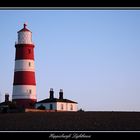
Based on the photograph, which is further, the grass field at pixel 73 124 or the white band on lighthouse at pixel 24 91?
the white band on lighthouse at pixel 24 91

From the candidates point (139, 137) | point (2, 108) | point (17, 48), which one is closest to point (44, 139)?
point (139, 137)

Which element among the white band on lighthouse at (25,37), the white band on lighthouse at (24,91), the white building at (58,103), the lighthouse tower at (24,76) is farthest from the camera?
the white building at (58,103)

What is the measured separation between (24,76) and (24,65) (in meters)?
1.02

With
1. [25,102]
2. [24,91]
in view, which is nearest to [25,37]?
[24,91]

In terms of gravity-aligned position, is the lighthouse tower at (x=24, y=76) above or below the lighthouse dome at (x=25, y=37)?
below

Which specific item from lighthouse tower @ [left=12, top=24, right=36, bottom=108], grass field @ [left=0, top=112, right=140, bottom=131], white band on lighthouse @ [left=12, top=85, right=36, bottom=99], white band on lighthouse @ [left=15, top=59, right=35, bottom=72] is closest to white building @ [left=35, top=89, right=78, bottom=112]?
lighthouse tower @ [left=12, top=24, right=36, bottom=108]

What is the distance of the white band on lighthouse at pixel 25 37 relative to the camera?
1215 inches

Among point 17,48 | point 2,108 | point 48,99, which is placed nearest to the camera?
point 2,108

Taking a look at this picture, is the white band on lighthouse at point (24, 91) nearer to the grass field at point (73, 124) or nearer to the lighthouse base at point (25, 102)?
the lighthouse base at point (25, 102)

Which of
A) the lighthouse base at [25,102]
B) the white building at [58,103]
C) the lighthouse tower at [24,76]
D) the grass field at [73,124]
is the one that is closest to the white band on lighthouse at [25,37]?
the lighthouse tower at [24,76]

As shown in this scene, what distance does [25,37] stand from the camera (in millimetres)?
31078
